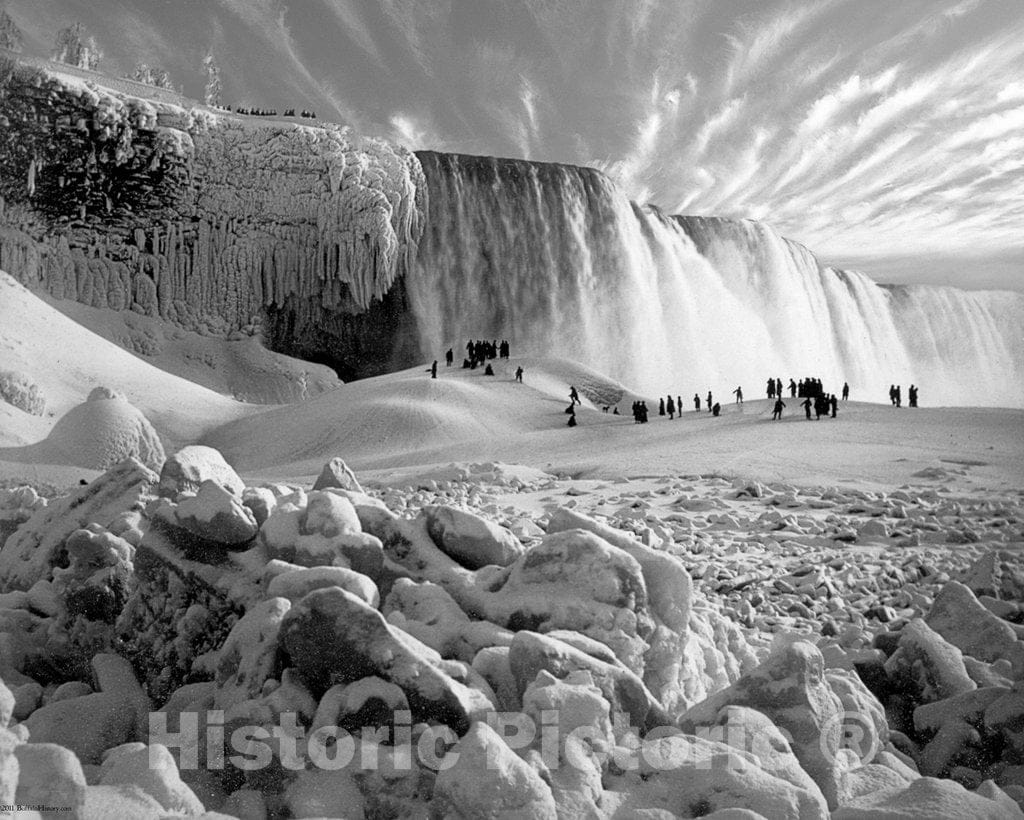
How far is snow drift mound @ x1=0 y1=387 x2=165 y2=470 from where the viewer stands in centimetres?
1105

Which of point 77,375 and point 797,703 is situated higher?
point 77,375

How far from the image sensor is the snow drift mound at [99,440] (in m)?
11.1

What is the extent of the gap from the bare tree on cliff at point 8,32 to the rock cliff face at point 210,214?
77.7 ft

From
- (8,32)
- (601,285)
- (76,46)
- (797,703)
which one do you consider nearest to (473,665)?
(797,703)

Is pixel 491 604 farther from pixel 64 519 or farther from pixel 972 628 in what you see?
pixel 64 519

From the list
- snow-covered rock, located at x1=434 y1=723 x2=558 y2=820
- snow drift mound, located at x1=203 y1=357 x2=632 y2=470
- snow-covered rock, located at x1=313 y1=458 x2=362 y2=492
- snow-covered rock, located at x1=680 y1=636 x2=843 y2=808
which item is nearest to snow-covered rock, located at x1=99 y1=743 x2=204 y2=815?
snow-covered rock, located at x1=434 y1=723 x2=558 y2=820

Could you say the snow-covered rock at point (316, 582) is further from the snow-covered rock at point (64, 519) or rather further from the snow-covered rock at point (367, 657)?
the snow-covered rock at point (64, 519)

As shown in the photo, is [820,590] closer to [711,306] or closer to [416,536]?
[416,536]

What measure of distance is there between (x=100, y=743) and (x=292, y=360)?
33.6 metres

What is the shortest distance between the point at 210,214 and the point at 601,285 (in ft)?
67.2

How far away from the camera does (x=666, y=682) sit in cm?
246

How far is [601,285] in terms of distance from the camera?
3716 cm

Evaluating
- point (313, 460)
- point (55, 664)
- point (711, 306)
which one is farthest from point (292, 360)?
point (55, 664)

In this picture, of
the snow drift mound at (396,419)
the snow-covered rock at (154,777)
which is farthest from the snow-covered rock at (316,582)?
the snow drift mound at (396,419)
